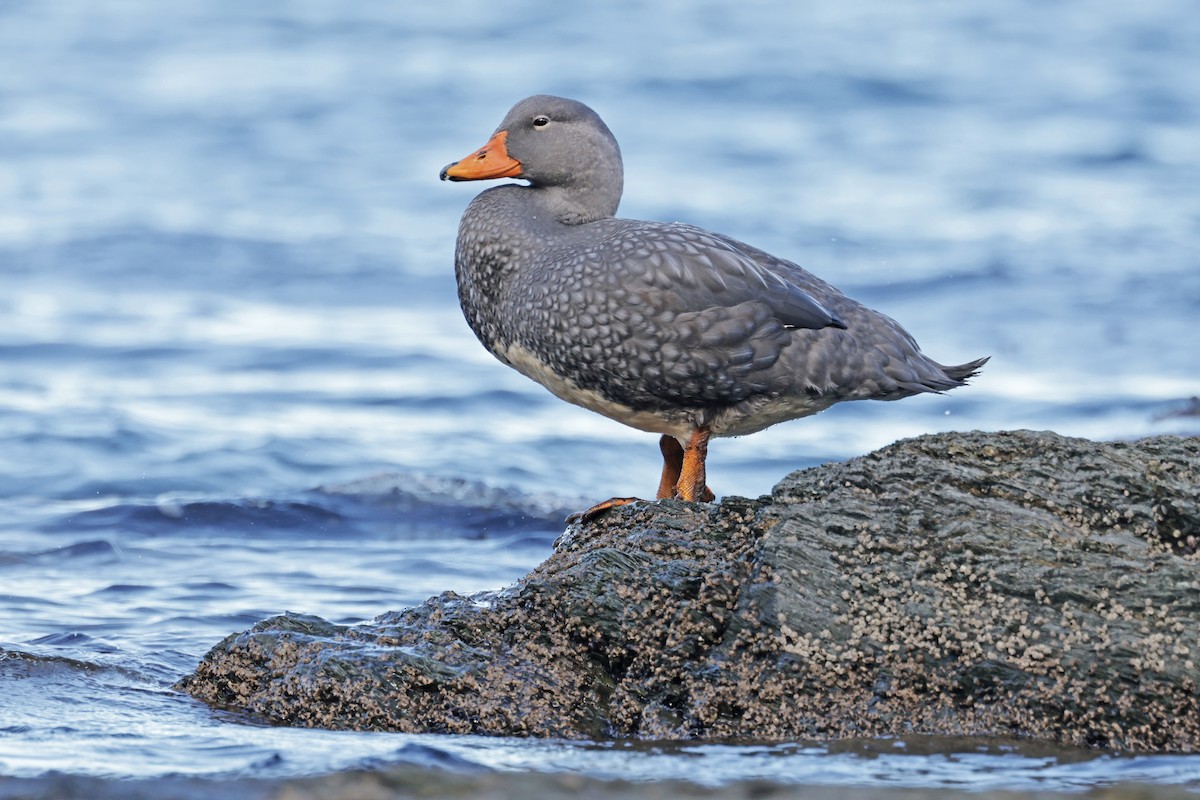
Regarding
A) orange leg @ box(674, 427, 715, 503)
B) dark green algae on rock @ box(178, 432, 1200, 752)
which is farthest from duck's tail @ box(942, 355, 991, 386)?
dark green algae on rock @ box(178, 432, 1200, 752)

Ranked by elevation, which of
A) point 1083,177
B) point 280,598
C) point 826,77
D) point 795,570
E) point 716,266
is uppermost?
point 826,77

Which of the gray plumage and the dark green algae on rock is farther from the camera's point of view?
the gray plumage

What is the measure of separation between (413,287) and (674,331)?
8221 mm

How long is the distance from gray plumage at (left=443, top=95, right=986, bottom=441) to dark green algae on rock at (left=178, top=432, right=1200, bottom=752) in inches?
39.2

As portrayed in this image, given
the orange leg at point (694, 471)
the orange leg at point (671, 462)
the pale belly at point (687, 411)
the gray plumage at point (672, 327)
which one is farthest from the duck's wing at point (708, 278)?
the orange leg at point (671, 462)

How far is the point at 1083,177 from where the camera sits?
16.0m

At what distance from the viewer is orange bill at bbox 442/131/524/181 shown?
5805 mm

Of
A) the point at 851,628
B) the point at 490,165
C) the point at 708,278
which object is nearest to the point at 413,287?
the point at 490,165

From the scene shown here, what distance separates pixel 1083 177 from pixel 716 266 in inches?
468

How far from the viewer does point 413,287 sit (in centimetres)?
1305

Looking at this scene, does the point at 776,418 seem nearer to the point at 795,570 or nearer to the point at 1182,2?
the point at 795,570

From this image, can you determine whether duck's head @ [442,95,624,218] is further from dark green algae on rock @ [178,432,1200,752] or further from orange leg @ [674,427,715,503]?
dark green algae on rock @ [178,432,1200,752]

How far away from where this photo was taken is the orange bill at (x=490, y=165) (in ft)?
19.0

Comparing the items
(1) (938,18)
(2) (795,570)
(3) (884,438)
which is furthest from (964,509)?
(1) (938,18)
